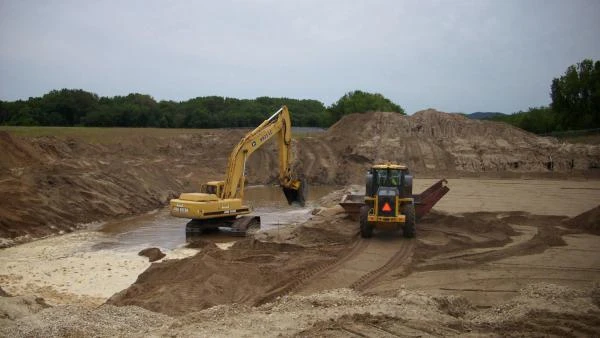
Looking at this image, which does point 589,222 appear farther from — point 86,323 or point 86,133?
point 86,133

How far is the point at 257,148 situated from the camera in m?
19.5

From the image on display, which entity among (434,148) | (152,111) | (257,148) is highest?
(152,111)

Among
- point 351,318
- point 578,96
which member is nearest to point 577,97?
point 578,96

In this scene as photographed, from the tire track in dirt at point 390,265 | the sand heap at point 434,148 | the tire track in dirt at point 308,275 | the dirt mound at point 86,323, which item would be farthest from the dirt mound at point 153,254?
the sand heap at point 434,148

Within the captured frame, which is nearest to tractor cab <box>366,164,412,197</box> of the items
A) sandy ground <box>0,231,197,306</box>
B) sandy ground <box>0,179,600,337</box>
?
sandy ground <box>0,179,600,337</box>

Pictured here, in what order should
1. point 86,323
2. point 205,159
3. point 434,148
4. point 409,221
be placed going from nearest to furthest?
point 86,323 → point 409,221 → point 205,159 → point 434,148

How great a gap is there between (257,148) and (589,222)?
11.0 meters

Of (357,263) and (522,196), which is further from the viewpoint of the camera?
(522,196)

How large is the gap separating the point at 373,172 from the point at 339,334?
8825 millimetres

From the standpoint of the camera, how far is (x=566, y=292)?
8328 millimetres

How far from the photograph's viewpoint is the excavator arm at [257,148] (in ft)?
57.2

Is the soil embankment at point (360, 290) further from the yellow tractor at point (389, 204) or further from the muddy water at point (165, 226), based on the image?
the muddy water at point (165, 226)

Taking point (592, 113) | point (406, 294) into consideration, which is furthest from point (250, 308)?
point (592, 113)

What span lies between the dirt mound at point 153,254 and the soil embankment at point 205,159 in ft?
17.7
